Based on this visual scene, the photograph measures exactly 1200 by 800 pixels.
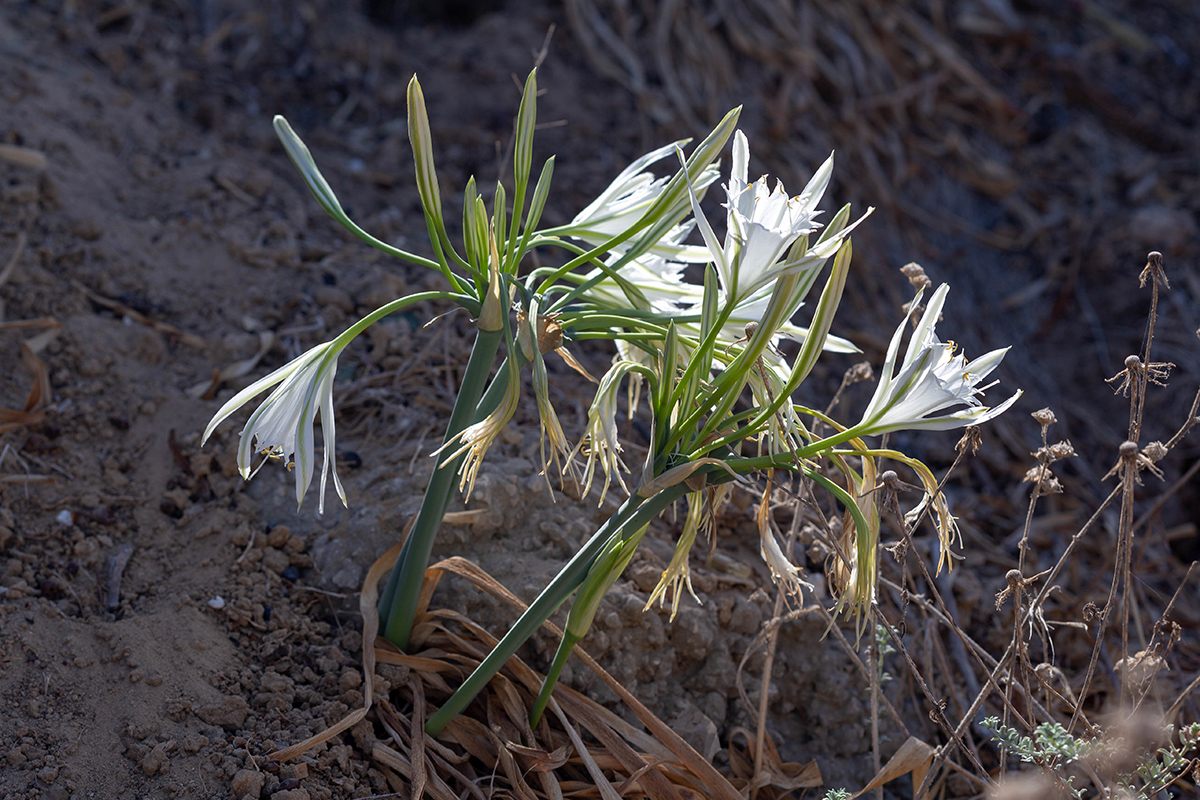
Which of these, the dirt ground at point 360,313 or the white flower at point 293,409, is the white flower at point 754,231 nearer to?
the white flower at point 293,409

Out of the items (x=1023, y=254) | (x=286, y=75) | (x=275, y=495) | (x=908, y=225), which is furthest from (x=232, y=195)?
(x=1023, y=254)

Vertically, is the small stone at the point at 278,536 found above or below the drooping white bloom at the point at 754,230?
below

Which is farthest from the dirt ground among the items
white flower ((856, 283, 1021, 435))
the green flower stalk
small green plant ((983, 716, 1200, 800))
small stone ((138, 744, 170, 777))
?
white flower ((856, 283, 1021, 435))

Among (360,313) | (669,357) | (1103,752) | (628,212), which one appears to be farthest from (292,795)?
(360,313)

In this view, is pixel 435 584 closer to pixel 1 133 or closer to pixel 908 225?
pixel 1 133

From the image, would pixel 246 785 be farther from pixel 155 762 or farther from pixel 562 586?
pixel 562 586

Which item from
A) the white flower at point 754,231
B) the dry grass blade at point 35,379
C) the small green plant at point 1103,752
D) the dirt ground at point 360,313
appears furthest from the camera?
the dry grass blade at point 35,379

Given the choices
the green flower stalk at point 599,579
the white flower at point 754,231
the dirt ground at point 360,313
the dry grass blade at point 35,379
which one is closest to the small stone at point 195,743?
the dirt ground at point 360,313
